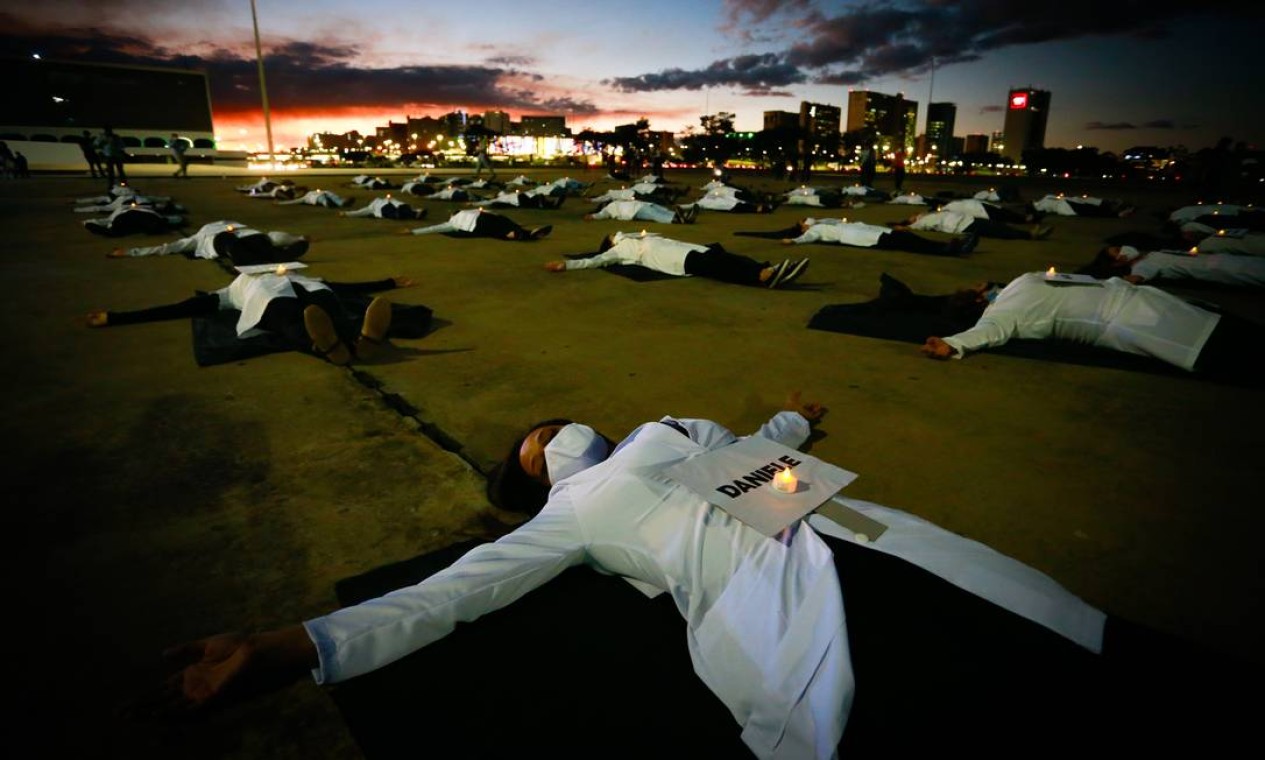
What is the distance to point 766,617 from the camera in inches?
61.0

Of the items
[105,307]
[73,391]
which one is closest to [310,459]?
[73,391]

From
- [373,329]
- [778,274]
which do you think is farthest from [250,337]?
[778,274]

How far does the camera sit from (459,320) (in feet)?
18.4

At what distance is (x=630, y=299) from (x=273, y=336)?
3.34m

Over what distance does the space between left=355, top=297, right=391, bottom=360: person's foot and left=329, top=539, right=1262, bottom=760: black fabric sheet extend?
9.88 ft

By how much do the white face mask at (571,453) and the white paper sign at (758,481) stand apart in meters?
0.39

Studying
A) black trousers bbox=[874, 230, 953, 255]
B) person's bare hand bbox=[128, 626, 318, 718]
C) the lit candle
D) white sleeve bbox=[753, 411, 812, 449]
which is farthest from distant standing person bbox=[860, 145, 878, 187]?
person's bare hand bbox=[128, 626, 318, 718]

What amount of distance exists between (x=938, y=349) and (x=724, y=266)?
3.06m

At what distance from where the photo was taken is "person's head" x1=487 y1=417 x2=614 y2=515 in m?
2.20

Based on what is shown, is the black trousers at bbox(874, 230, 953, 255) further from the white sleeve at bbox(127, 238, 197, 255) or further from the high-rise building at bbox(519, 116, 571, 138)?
the high-rise building at bbox(519, 116, 571, 138)

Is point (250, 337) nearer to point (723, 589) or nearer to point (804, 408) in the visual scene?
point (804, 408)

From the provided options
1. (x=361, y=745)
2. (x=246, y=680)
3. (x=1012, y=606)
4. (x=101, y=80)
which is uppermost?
(x=101, y=80)

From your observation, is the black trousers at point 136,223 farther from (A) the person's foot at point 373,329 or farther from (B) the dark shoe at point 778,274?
(B) the dark shoe at point 778,274

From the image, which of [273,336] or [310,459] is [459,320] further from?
[310,459]
